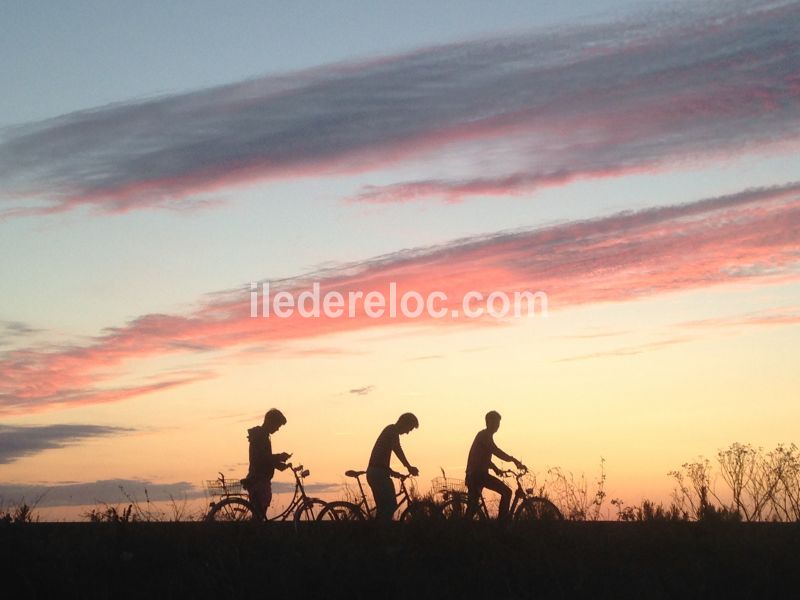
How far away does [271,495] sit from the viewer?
19.9 m

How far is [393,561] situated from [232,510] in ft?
12.1

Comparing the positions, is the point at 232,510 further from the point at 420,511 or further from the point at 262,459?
the point at 420,511

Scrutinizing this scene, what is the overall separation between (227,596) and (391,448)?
4.68 meters

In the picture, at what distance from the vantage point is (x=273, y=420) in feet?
63.3

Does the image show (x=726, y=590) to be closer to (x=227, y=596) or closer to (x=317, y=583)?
(x=317, y=583)

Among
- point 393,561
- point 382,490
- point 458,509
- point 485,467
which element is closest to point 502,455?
point 485,467

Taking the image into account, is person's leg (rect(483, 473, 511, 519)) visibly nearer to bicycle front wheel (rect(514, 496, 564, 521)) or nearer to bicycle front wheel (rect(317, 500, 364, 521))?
bicycle front wheel (rect(514, 496, 564, 521))

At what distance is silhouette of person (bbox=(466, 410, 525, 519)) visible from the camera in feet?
67.8

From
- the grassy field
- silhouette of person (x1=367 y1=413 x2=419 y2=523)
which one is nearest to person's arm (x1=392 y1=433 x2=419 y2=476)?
silhouette of person (x1=367 y1=413 x2=419 y2=523)

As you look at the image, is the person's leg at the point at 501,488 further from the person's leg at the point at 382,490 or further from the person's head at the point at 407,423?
the person's head at the point at 407,423

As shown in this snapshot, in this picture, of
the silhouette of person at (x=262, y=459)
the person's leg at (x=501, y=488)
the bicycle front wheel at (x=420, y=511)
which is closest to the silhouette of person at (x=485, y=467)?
the person's leg at (x=501, y=488)

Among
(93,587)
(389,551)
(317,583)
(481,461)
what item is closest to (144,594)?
(93,587)

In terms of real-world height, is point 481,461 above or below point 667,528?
above

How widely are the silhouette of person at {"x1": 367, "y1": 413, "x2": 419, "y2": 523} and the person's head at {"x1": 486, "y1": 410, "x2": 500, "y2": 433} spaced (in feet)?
5.95
